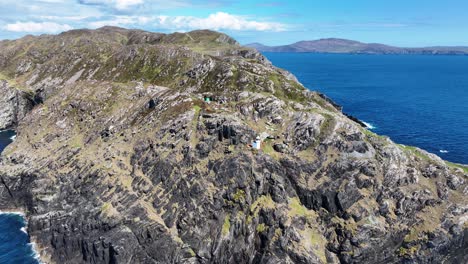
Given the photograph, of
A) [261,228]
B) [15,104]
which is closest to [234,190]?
[261,228]

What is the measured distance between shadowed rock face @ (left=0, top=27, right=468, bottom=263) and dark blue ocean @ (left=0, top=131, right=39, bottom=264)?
2.72 meters

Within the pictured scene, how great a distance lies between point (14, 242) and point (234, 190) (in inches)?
1978

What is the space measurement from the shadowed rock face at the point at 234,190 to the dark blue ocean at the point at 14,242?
2.72m

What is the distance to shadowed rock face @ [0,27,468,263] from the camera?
70125mm

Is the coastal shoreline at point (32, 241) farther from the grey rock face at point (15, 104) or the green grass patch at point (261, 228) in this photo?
the grey rock face at point (15, 104)

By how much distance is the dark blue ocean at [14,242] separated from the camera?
242 ft

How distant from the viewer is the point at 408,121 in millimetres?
168625

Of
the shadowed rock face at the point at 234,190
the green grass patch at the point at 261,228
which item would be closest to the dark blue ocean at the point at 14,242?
the shadowed rock face at the point at 234,190

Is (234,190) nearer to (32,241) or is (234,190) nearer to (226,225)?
(226,225)

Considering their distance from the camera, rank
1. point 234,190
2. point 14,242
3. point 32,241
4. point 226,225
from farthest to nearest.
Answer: point 14,242, point 32,241, point 234,190, point 226,225

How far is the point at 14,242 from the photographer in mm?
79188

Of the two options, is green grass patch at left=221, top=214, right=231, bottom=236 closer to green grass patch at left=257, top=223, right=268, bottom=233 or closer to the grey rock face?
green grass patch at left=257, top=223, right=268, bottom=233

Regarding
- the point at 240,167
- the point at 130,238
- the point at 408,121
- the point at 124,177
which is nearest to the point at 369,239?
the point at 240,167

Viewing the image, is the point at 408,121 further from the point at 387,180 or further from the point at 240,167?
the point at 240,167
